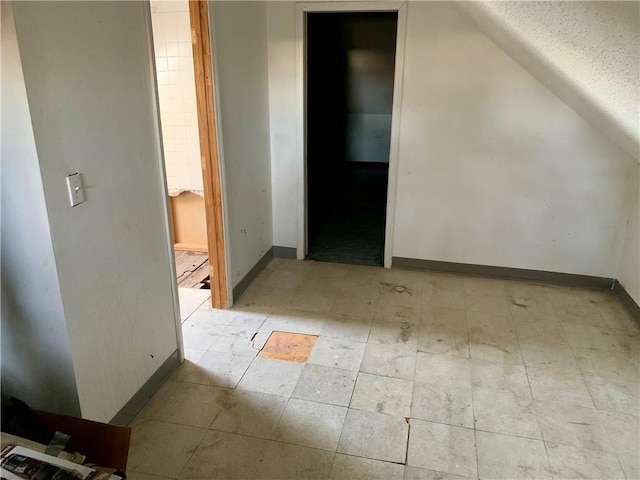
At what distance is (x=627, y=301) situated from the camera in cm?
308

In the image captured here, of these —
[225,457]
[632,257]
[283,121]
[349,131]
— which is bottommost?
[225,457]

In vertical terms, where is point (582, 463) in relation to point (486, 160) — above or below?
below

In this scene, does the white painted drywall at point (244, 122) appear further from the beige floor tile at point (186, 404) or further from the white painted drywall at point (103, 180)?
the beige floor tile at point (186, 404)

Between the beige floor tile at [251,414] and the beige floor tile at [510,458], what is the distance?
2.91 feet

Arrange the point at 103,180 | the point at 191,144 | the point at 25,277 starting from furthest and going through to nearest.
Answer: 1. the point at 191,144
2. the point at 103,180
3. the point at 25,277

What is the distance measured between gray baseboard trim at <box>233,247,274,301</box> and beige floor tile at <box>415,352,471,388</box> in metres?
1.34

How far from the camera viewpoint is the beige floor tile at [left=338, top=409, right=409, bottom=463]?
188cm

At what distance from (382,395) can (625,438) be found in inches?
41.5

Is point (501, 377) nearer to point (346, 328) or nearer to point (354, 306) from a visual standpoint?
point (346, 328)

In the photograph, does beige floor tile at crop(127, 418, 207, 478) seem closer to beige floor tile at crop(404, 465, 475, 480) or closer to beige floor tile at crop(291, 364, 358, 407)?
beige floor tile at crop(291, 364, 358, 407)

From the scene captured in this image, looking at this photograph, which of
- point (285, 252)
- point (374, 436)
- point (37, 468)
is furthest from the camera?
point (285, 252)

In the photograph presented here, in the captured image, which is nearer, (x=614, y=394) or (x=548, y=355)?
(x=614, y=394)

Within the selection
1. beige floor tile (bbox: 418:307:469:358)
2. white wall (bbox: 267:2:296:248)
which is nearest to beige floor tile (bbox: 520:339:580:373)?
beige floor tile (bbox: 418:307:469:358)

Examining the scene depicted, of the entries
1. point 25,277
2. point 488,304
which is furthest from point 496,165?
point 25,277
